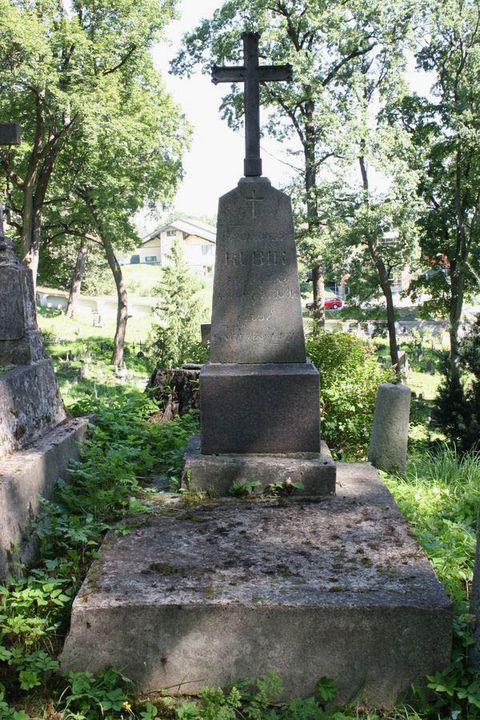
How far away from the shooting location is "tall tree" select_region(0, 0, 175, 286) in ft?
60.6

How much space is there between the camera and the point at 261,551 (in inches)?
144

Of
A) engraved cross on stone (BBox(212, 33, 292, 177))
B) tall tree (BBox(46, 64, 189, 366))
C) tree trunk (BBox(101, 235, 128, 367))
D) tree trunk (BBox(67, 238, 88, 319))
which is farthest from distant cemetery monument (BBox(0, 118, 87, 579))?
tree trunk (BBox(67, 238, 88, 319))

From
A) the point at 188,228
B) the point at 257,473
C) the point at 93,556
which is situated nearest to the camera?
the point at 93,556

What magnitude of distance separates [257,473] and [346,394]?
4.09m

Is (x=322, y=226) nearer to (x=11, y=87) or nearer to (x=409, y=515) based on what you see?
(x=11, y=87)

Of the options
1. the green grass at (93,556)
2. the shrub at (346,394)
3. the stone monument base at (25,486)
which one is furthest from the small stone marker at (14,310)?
the shrub at (346,394)

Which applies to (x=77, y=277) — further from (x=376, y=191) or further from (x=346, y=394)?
(x=346, y=394)

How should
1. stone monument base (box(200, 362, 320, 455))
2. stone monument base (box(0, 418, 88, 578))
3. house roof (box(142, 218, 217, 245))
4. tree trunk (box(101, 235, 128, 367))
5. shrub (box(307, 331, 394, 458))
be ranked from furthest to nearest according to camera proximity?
house roof (box(142, 218, 217, 245)) → tree trunk (box(101, 235, 128, 367)) → shrub (box(307, 331, 394, 458)) → stone monument base (box(200, 362, 320, 455)) → stone monument base (box(0, 418, 88, 578))

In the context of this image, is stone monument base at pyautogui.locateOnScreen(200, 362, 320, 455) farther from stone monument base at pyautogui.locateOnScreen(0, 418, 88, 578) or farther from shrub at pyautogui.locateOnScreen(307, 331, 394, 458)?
shrub at pyautogui.locateOnScreen(307, 331, 394, 458)

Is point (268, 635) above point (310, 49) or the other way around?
the other way around

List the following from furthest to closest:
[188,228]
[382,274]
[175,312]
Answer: [188,228], [175,312], [382,274]

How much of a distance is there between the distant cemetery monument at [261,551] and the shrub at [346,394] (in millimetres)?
3181

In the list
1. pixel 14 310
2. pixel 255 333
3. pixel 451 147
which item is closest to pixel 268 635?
pixel 255 333

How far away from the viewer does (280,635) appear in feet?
9.89
